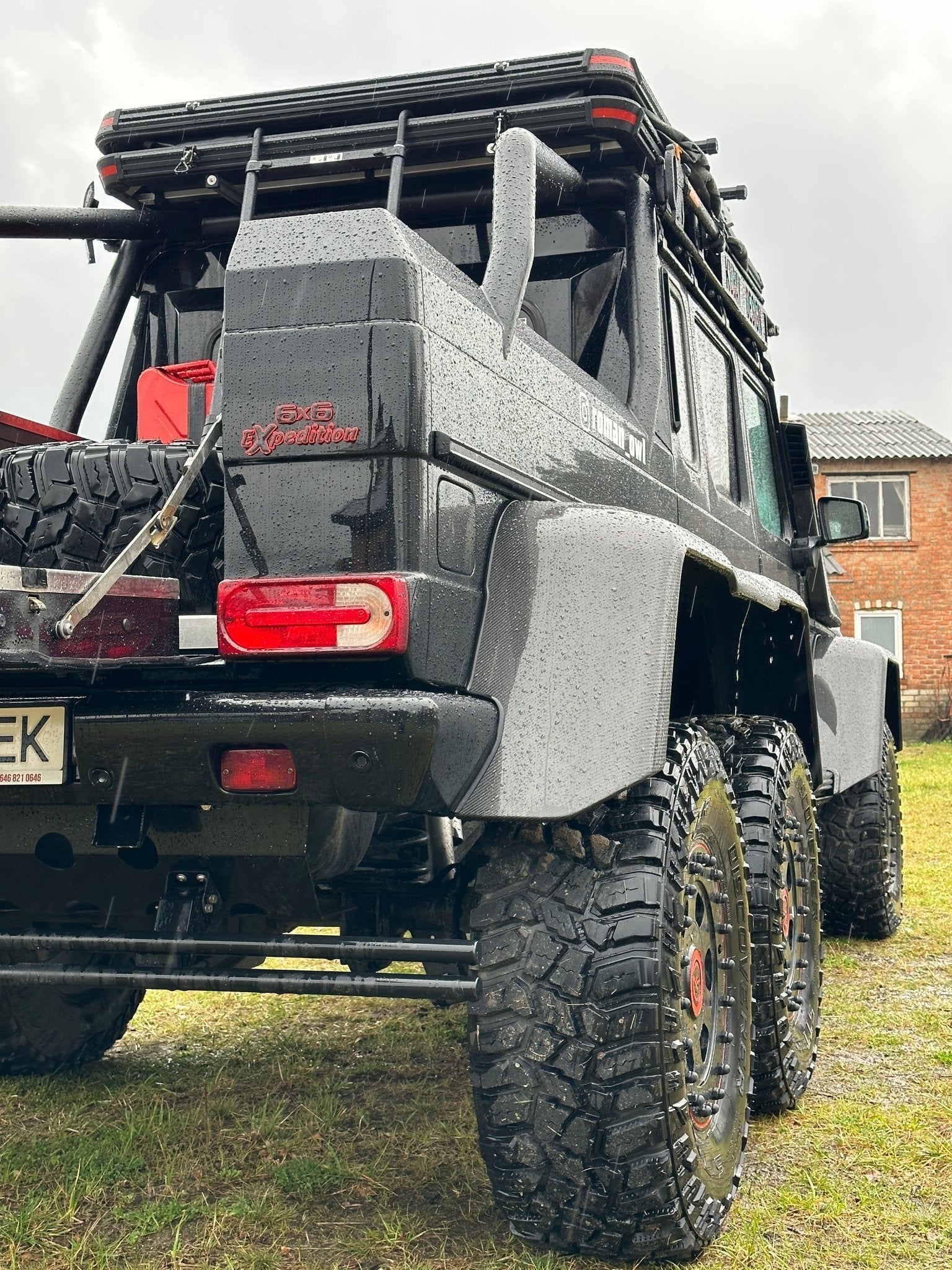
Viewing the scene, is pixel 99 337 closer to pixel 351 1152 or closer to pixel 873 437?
pixel 351 1152

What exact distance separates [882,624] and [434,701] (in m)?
26.1

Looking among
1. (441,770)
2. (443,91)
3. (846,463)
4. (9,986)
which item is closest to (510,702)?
(441,770)

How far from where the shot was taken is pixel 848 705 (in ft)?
18.0

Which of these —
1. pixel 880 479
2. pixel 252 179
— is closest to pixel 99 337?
pixel 252 179

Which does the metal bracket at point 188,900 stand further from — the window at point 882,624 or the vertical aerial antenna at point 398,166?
the window at point 882,624

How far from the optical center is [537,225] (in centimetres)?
369

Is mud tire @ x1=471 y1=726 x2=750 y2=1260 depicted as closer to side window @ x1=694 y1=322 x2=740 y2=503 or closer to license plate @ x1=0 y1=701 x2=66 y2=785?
license plate @ x1=0 y1=701 x2=66 y2=785

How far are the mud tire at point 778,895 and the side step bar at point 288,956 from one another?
3.94 ft

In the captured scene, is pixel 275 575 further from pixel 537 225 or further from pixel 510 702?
pixel 537 225

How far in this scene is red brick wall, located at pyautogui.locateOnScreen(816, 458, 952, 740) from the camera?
87.7 feet

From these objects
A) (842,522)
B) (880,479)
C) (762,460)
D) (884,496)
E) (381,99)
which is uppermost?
(880,479)

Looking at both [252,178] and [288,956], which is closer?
[288,956]

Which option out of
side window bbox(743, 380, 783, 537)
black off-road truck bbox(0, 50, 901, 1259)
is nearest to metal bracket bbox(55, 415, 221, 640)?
black off-road truck bbox(0, 50, 901, 1259)

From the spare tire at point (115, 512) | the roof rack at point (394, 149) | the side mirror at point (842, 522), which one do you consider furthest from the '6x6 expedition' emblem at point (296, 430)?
the side mirror at point (842, 522)
